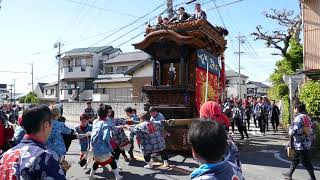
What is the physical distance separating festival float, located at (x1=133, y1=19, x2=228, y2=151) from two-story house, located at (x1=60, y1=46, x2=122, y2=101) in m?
41.5

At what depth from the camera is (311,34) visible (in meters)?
21.9

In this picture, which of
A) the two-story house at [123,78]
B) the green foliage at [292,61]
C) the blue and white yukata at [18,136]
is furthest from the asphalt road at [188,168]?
the two-story house at [123,78]

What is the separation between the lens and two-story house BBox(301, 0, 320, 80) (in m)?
21.6

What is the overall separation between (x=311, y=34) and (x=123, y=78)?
2764 centimetres

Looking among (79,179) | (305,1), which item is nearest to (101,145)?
(79,179)

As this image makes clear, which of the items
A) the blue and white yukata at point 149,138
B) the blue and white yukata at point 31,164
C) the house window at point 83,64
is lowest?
the blue and white yukata at point 149,138

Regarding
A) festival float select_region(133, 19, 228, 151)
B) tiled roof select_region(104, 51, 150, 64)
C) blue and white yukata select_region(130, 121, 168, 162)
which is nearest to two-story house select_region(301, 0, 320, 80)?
festival float select_region(133, 19, 228, 151)

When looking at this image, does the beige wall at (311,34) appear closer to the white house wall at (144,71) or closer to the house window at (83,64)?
the white house wall at (144,71)

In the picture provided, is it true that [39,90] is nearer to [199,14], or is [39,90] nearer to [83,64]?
[83,64]

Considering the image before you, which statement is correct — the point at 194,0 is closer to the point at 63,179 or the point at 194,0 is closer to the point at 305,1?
the point at 305,1

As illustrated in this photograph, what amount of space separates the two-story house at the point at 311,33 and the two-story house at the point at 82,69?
1429 inches

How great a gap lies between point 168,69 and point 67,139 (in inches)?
241

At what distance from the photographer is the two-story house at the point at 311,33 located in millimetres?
21594

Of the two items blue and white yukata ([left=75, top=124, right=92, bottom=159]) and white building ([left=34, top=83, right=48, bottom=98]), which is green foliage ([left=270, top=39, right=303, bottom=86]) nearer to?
blue and white yukata ([left=75, top=124, right=92, bottom=159])
